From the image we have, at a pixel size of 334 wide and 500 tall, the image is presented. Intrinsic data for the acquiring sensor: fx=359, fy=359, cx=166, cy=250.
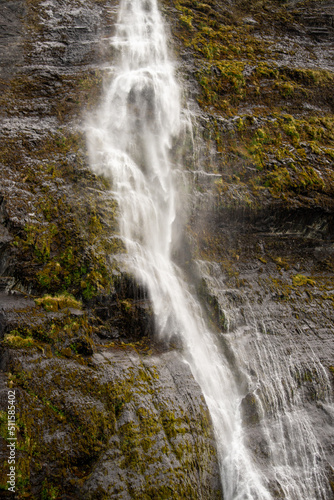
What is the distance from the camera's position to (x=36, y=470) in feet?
14.5

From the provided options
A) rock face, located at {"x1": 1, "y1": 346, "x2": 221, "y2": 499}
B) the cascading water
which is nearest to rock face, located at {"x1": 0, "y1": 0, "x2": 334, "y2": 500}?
rock face, located at {"x1": 1, "y1": 346, "x2": 221, "y2": 499}

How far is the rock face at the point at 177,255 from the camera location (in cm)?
504

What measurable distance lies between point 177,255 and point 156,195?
1639 millimetres

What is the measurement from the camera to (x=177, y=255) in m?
9.09

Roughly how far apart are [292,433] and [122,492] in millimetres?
3825

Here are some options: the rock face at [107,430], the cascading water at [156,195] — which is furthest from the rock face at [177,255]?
the cascading water at [156,195]

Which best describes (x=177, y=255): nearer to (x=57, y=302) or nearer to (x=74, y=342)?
(x=57, y=302)

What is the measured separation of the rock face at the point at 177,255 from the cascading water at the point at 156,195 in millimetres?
317

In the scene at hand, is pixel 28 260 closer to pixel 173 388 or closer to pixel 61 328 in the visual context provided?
pixel 61 328

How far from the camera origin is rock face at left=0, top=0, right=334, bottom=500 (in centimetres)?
504

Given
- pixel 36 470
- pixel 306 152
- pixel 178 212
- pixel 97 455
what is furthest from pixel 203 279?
pixel 306 152

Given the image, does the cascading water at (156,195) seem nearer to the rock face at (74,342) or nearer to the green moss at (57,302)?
the rock face at (74,342)

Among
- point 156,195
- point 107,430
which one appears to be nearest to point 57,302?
point 107,430

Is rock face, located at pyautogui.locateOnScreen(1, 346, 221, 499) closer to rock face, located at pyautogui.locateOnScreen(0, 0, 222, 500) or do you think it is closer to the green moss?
rock face, located at pyautogui.locateOnScreen(0, 0, 222, 500)
